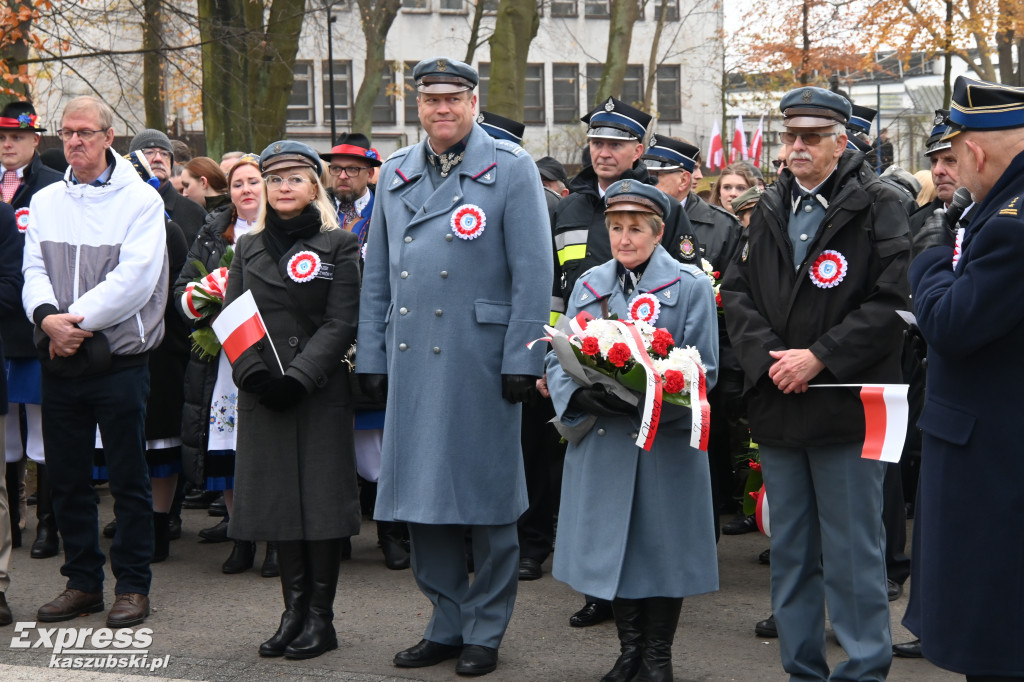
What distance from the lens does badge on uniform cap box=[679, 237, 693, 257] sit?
6.25 meters

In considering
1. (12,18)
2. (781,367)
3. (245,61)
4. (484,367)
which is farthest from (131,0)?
(781,367)

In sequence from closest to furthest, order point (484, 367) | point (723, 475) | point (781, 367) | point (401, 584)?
point (781, 367)
point (484, 367)
point (401, 584)
point (723, 475)

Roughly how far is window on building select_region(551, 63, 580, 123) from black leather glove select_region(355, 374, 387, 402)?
149 feet

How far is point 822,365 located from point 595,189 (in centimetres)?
235

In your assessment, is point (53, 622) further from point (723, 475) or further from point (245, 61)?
point (245, 61)

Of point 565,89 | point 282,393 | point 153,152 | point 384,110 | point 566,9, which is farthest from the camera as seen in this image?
point 565,89

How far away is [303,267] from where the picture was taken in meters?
5.93

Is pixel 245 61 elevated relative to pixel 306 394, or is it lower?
elevated

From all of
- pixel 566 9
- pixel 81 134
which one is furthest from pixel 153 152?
pixel 566 9

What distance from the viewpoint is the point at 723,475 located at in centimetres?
870

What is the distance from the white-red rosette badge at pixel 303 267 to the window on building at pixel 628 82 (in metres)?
44.0

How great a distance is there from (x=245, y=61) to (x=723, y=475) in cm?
1462

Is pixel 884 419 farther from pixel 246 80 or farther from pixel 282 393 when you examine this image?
pixel 246 80

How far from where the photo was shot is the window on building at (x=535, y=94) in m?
50.1
